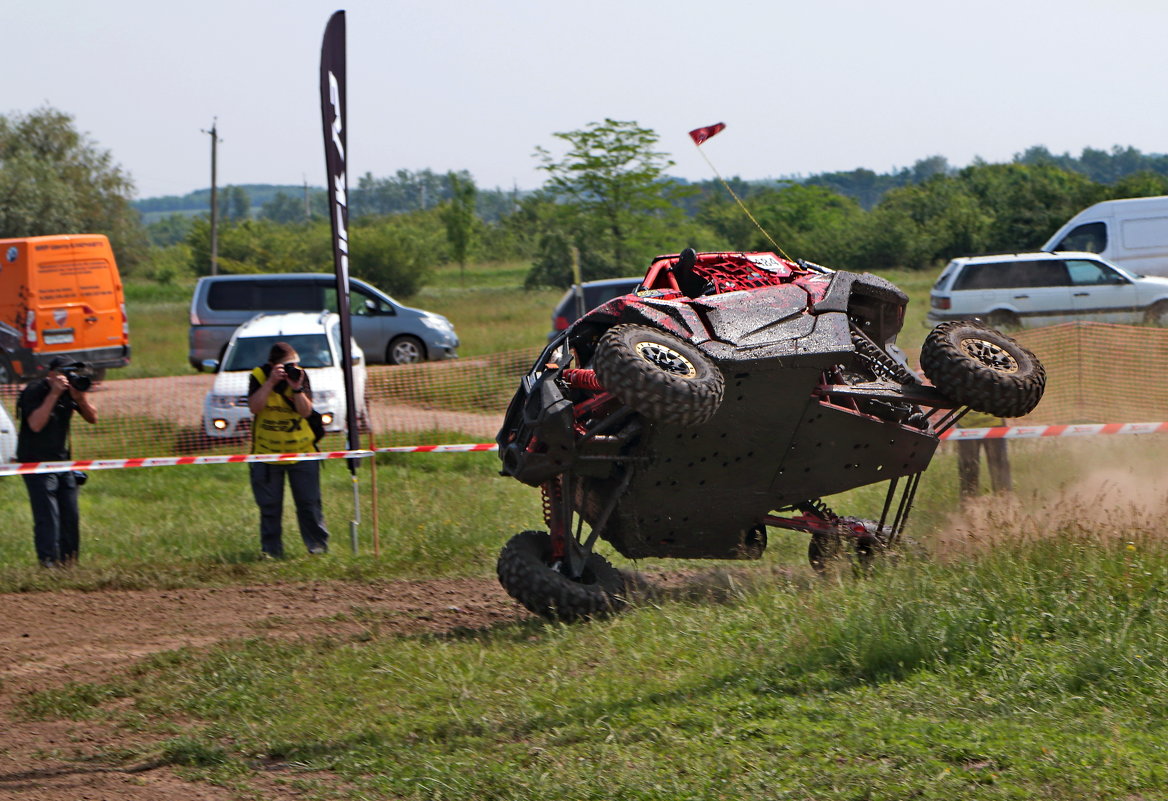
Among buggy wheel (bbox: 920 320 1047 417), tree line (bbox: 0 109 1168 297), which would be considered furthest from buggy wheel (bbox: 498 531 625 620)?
tree line (bbox: 0 109 1168 297)

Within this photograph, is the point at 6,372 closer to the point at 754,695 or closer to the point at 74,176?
the point at 754,695

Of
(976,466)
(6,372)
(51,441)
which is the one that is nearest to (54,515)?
(51,441)

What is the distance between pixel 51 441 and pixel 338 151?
339cm

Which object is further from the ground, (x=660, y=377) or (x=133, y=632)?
(x=660, y=377)

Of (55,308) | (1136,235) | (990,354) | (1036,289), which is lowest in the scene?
(990,354)

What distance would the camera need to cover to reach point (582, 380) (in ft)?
24.7

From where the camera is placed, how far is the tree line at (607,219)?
44.2m

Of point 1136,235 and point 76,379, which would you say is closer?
point 76,379

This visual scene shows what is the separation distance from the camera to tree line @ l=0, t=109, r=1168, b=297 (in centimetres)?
4422

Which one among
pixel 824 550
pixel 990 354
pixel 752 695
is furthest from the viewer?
pixel 824 550

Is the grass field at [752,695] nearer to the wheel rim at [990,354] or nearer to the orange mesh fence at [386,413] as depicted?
the wheel rim at [990,354]

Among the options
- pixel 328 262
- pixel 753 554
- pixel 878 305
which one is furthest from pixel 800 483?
pixel 328 262

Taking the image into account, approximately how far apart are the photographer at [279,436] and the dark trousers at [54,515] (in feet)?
4.98

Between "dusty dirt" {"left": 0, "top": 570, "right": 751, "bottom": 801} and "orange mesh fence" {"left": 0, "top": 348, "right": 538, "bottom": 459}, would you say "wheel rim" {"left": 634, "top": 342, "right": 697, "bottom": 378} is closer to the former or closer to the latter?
"dusty dirt" {"left": 0, "top": 570, "right": 751, "bottom": 801}
